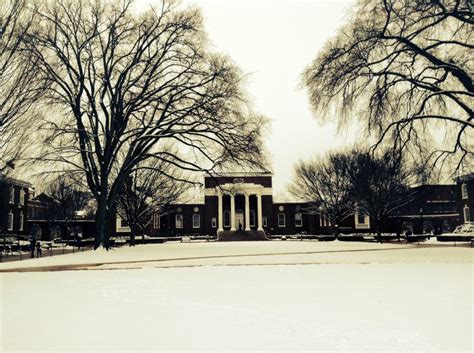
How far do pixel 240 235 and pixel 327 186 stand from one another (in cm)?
1374

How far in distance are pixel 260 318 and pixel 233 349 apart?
169 cm

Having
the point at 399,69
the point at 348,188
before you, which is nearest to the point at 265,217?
the point at 348,188

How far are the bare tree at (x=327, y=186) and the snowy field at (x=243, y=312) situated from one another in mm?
33576

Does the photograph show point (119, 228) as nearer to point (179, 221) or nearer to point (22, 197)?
point (179, 221)

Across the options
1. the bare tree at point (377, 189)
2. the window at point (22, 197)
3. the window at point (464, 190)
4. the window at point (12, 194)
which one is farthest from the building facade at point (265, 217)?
the bare tree at point (377, 189)

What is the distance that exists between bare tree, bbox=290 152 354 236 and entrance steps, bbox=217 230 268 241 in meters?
7.85

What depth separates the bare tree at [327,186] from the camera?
46069 millimetres

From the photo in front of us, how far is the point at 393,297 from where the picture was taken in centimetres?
860

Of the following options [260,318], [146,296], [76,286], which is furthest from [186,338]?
[76,286]

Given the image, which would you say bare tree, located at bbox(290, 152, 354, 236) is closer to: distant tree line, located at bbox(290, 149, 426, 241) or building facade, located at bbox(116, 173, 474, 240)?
distant tree line, located at bbox(290, 149, 426, 241)

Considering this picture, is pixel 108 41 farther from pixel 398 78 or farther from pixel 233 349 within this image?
pixel 233 349

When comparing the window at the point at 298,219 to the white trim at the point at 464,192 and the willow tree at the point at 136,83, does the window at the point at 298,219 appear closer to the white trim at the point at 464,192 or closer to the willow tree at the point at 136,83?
the white trim at the point at 464,192

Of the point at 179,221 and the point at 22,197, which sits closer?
the point at 22,197

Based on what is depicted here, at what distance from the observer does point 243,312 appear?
742cm
